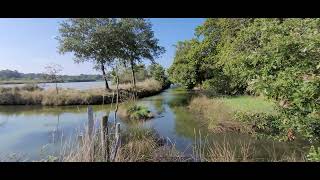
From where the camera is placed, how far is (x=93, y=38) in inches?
683

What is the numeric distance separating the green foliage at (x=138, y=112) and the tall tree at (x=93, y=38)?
595 cm

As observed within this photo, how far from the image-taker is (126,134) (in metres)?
6.60

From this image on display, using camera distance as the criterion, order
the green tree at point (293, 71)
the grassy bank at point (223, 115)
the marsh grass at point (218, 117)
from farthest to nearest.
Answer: the marsh grass at point (218, 117) → the grassy bank at point (223, 115) → the green tree at point (293, 71)

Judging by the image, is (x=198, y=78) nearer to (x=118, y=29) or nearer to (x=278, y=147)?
(x=118, y=29)

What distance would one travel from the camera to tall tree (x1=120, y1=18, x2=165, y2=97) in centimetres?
1733

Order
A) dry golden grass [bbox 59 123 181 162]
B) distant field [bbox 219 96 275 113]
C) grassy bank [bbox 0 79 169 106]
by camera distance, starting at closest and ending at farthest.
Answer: dry golden grass [bbox 59 123 181 162] → distant field [bbox 219 96 275 113] → grassy bank [bbox 0 79 169 106]

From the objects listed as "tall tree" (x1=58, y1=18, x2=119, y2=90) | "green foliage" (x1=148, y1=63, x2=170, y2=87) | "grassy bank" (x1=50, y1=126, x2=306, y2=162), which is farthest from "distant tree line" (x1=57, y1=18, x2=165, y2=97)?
"grassy bank" (x1=50, y1=126, x2=306, y2=162)

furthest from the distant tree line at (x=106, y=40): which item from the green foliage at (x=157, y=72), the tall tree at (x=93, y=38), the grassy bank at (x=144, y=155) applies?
the grassy bank at (x=144, y=155)

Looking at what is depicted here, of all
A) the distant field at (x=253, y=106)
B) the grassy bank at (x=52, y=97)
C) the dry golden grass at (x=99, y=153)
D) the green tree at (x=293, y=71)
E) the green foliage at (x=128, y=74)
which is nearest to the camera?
the green tree at (x=293, y=71)

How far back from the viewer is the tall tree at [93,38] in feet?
56.1

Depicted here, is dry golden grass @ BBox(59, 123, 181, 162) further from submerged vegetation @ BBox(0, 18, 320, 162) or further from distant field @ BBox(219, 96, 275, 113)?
distant field @ BBox(219, 96, 275, 113)

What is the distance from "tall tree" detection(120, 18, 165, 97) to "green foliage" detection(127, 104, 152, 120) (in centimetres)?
529

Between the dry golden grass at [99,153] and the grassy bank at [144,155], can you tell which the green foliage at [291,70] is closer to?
the grassy bank at [144,155]
